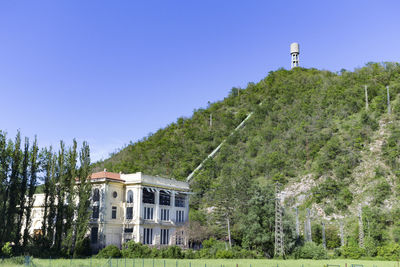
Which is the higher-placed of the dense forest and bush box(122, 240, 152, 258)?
the dense forest

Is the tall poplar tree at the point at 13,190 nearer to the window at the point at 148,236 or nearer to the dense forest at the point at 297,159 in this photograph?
the window at the point at 148,236

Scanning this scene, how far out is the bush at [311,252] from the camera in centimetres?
4662

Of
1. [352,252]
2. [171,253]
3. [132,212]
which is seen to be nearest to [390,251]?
[352,252]

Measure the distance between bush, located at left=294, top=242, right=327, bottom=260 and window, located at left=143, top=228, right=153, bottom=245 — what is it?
17.8m

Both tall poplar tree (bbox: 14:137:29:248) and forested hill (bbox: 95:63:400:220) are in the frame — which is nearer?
tall poplar tree (bbox: 14:137:29:248)

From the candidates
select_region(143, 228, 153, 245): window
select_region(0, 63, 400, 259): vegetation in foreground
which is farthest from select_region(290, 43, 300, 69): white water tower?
select_region(143, 228, 153, 245): window

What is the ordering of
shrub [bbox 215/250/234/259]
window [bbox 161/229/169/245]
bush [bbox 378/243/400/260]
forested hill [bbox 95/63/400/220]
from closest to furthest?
shrub [bbox 215/250/234/259]
bush [bbox 378/243/400/260]
window [bbox 161/229/169/245]
forested hill [bbox 95/63/400/220]

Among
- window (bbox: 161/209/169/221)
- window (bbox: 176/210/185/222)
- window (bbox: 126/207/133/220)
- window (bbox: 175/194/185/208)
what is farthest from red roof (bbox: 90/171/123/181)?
window (bbox: 176/210/185/222)

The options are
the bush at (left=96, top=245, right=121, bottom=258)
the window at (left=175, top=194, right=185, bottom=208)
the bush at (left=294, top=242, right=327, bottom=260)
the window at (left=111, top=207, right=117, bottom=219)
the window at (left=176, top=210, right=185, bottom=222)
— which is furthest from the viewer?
the window at (left=175, top=194, right=185, bottom=208)

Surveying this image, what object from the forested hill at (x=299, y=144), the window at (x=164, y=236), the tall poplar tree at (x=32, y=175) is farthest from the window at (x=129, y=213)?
the forested hill at (x=299, y=144)

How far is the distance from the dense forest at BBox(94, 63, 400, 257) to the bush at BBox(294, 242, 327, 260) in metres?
0.66

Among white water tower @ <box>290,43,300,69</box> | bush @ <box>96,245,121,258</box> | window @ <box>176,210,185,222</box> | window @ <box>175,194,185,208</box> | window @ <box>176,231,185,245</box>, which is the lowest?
bush @ <box>96,245,121,258</box>

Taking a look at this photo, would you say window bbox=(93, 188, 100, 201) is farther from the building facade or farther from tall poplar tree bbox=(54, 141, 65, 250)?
tall poplar tree bbox=(54, 141, 65, 250)

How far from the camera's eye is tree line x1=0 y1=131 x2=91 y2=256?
42500 millimetres
